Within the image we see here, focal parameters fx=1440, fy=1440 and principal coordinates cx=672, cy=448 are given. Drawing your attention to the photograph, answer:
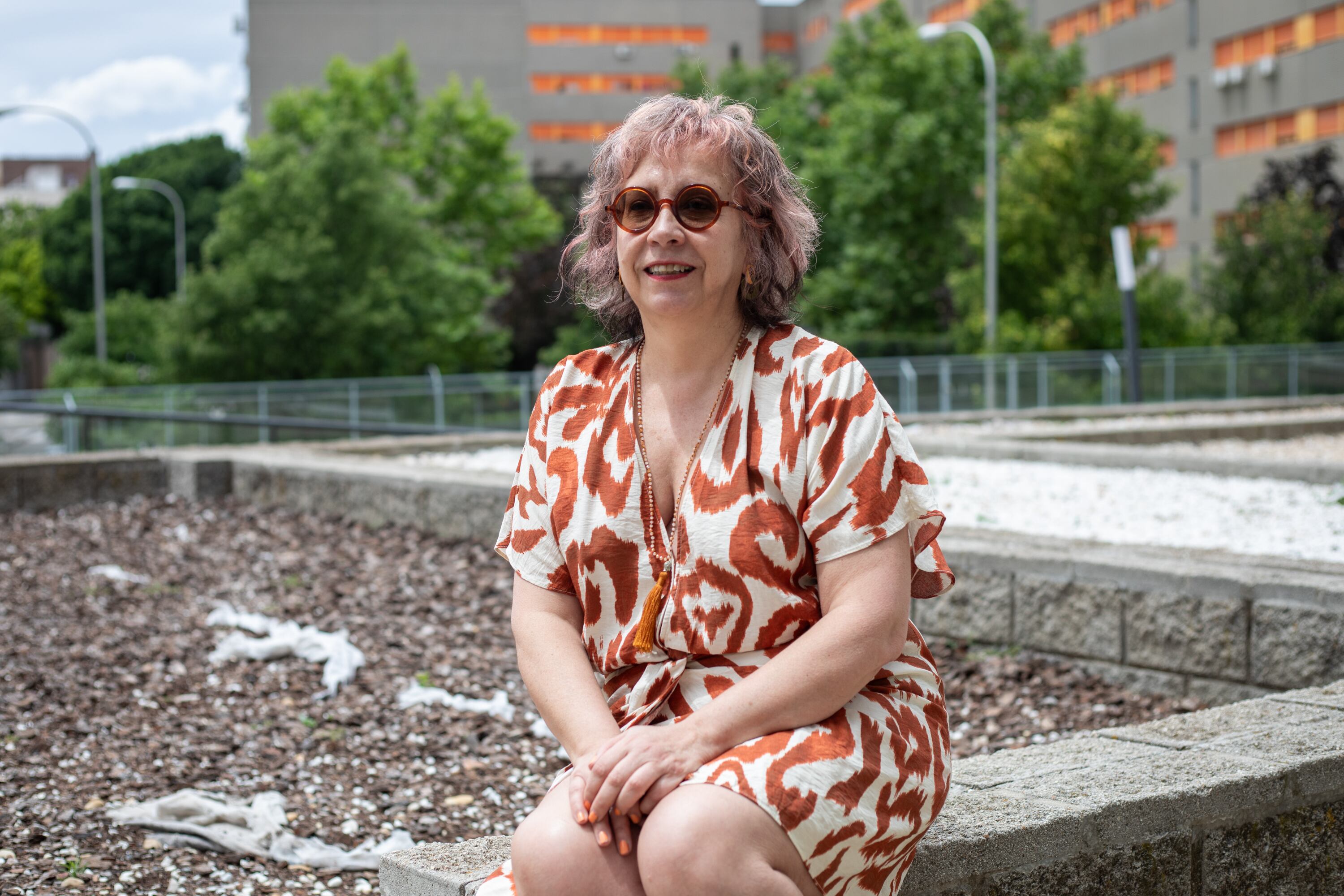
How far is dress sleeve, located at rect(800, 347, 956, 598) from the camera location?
7.45 feet

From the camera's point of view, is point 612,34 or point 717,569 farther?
point 612,34

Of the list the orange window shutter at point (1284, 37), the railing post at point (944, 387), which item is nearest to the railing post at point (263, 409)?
the railing post at point (944, 387)

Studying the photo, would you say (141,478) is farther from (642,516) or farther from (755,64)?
(755,64)

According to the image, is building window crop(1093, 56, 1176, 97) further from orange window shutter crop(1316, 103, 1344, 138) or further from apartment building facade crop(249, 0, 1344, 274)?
orange window shutter crop(1316, 103, 1344, 138)

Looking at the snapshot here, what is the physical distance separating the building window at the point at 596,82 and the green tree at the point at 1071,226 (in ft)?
124

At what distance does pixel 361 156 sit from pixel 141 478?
20.3 metres

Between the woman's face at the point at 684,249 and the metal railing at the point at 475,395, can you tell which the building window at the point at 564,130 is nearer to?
the metal railing at the point at 475,395

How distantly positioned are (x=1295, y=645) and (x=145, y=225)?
61007 millimetres

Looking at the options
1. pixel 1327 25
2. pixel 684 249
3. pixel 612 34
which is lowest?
pixel 684 249

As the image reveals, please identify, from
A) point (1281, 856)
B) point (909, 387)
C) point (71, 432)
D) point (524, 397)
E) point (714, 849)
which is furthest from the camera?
point (909, 387)

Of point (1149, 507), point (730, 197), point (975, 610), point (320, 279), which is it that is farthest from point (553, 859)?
point (320, 279)

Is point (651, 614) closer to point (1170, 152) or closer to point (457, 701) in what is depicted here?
point (457, 701)

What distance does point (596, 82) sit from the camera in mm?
67688

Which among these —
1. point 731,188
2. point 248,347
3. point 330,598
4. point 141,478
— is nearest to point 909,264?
point 248,347
